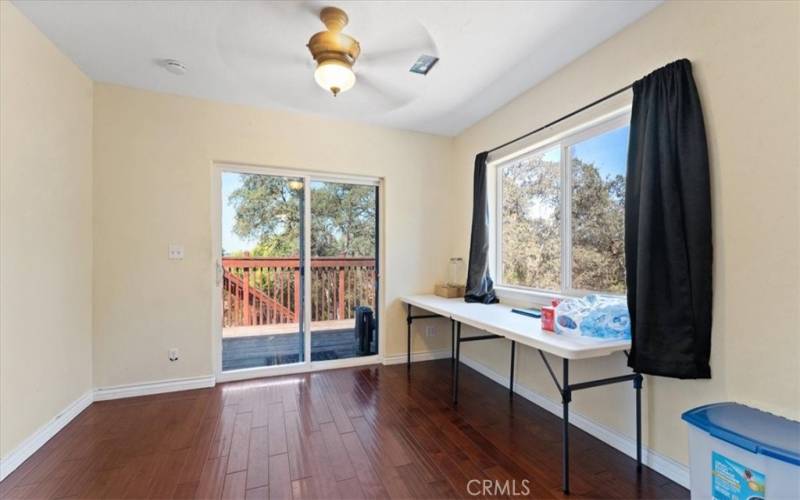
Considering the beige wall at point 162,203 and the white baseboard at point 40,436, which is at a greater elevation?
the beige wall at point 162,203

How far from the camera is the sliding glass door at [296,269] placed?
3.31 meters

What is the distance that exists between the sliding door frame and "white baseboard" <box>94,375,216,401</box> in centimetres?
14

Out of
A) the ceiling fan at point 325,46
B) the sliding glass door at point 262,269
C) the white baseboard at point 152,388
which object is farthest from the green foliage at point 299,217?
the white baseboard at point 152,388

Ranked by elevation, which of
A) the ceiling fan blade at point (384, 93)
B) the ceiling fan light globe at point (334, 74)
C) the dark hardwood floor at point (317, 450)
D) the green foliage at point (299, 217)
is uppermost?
the ceiling fan blade at point (384, 93)

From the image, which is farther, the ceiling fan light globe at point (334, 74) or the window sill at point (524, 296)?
the window sill at point (524, 296)

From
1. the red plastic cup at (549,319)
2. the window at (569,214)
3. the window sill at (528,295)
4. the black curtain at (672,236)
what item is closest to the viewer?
the black curtain at (672,236)

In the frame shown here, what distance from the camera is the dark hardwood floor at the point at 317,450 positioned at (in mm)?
1765

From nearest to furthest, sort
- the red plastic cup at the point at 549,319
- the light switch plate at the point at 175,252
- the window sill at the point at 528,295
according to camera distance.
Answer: the red plastic cup at the point at 549,319
the window sill at the point at 528,295
the light switch plate at the point at 175,252

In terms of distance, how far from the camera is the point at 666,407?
184cm

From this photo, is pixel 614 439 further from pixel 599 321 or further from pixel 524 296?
pixel 524 296

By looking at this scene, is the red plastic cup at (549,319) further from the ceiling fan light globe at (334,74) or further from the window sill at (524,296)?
the ceiling fan light globe at (334,74)

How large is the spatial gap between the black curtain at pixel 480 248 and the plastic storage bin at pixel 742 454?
190 centimetres

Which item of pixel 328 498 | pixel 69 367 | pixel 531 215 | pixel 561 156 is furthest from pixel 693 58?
pixel 69 367

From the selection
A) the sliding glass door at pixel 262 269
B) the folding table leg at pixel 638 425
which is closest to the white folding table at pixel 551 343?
the folding table leg at pixel 638 425
